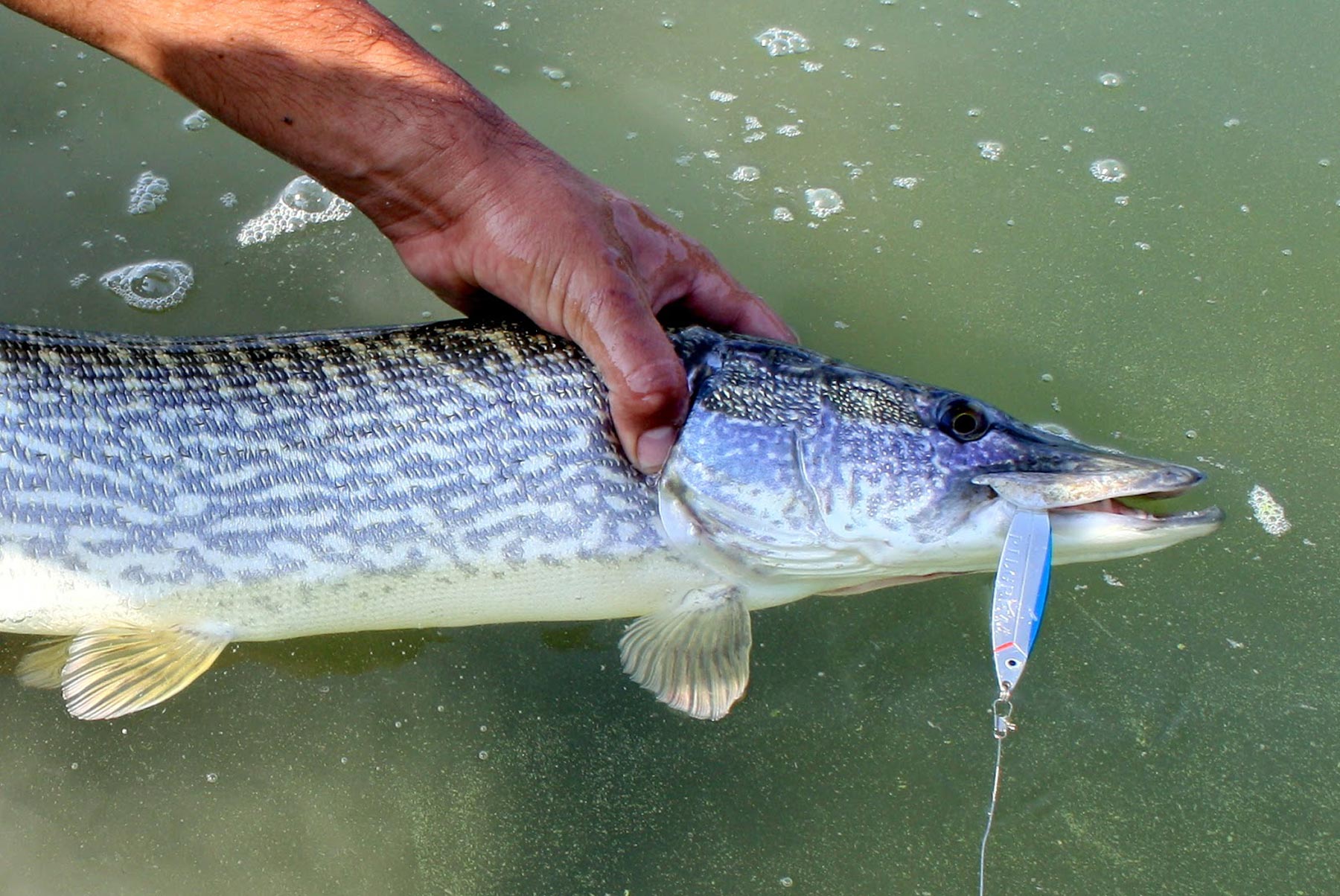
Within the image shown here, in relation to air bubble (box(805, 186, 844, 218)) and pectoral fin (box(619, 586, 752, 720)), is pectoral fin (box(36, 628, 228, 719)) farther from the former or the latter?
air bubble (box(805, 186, 844, 218))

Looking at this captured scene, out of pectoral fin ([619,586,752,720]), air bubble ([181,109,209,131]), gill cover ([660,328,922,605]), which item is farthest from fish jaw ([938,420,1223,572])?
Result: air bubble ([181,109,209,131])

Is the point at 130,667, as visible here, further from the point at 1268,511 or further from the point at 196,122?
the point at 1268,511

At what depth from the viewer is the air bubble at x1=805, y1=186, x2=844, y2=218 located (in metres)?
3.08

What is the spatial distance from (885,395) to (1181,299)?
150cm

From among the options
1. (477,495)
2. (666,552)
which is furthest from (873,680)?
(477,495)

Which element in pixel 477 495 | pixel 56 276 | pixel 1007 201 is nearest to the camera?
pixel 477 495

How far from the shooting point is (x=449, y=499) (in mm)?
1831

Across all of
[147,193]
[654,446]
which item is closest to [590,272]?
[654,446]

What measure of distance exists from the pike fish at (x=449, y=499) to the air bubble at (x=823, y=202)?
1.31 meters

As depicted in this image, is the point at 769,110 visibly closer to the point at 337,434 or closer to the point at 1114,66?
the point at 1114,66

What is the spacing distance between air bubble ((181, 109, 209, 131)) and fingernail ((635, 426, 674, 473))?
90.3 inches

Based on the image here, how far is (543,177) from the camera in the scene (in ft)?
6.64

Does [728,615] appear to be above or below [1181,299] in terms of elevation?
below

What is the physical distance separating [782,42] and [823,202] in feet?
2.95
